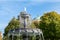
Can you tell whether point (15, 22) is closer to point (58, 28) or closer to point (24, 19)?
point (58, 28)

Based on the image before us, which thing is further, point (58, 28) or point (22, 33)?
point (58, 28)

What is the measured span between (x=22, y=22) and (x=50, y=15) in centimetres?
3438

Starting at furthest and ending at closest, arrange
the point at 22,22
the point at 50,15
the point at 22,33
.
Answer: the point at 50,15, the point at 22,22, the point at 22,33

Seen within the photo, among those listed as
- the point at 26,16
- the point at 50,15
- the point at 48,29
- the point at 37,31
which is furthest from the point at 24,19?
the point at 50,15

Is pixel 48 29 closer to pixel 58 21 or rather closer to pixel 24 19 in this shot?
pixel 58 21

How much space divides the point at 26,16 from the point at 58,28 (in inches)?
1233

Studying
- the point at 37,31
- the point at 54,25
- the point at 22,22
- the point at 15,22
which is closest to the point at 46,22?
the point at 54,25

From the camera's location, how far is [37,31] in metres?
34.8

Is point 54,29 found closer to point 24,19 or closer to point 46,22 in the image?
point 46,22

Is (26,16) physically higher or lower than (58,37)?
higher

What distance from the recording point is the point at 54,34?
67.9 m

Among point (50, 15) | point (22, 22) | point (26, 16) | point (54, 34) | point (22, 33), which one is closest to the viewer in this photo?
point (22, 33)

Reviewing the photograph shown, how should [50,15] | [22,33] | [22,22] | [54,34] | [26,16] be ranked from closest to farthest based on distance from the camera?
[22,33] → [26,16] → [22,22] → [54,34] → [50,15]

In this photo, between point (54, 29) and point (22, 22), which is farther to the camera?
point (54, 29)
